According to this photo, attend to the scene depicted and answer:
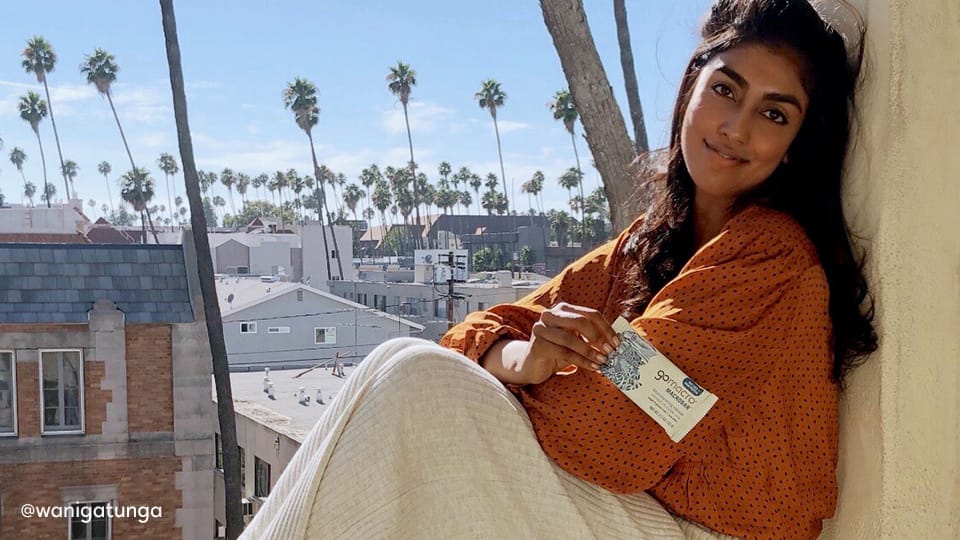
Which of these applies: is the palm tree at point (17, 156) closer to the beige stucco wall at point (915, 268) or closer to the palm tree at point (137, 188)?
the palm tree at point (137, 188)

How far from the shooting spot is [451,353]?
2.98ft

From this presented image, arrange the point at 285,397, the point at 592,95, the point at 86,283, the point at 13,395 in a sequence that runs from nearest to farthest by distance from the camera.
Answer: the point at 592,95
the point at 13,395
the point at 86,283
the point at 285,397

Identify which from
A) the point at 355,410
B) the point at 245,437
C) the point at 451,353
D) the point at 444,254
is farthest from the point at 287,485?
the point at 444,254

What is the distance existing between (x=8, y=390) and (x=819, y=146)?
24.1 ft

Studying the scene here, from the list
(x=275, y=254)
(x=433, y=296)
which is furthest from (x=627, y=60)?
(x=275, y=254)

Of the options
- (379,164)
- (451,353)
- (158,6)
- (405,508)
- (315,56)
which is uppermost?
(315,56)

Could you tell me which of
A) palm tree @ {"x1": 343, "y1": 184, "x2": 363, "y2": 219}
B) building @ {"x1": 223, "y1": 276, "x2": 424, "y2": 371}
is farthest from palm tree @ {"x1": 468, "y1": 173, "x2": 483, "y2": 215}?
building @ {"x1": 223, "y1": 276, "x2": 424, "y2": 371}

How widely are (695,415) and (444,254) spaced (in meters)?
23.0

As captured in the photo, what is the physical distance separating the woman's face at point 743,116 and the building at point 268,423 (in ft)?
16.1

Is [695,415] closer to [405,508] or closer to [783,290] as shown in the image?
[783,290]

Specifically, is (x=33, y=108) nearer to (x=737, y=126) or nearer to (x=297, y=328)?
(x=297, y=328)

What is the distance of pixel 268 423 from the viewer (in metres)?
9.10

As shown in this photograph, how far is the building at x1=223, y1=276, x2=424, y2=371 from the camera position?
15172 millimetres

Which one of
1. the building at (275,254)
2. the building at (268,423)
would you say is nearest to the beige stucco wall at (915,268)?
the building at (268,423)
